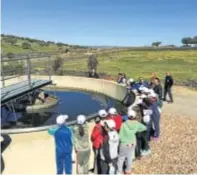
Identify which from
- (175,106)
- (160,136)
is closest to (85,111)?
(175,106)

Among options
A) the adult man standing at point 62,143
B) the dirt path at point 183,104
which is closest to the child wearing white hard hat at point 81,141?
the adult man standing at point 62,143

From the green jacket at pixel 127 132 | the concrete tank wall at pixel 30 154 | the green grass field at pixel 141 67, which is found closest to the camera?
the green jacket at pixel 127 132

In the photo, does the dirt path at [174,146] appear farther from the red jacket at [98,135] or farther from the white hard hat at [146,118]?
the red jacket at [98,135]

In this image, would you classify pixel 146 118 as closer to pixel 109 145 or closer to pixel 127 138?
pixel 127 138

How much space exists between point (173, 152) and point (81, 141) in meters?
3.40

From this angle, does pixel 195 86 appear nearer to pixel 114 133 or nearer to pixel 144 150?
A: pixel 144 150

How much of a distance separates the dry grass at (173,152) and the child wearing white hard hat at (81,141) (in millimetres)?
1519

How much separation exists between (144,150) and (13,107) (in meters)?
6.97

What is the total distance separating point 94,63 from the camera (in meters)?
28.4

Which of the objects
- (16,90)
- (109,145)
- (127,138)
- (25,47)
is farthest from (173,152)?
(25,47)

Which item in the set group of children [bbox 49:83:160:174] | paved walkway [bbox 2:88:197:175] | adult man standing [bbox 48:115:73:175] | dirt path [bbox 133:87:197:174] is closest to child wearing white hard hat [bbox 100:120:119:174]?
group of children [bbox 49:83:160:174]

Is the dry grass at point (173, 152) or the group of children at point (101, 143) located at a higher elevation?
the group of children at point (101, 143)

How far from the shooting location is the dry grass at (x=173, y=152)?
8.27m

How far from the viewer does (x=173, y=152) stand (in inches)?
372
